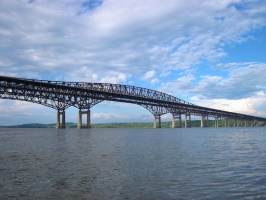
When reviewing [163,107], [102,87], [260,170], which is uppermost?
[102,87]

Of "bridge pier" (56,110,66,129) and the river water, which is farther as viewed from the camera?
"bridge pier" (56,110,66,129)

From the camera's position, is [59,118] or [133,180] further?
[59,118]

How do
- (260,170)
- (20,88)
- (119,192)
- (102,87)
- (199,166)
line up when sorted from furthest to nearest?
(102,87)
(20,88)
(199,166)
(260,170)
(119,192)

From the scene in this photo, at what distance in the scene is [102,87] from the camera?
159 meters

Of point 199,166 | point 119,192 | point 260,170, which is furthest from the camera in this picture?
point 199,166

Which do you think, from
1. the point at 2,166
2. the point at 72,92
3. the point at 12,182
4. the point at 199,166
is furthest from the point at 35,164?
the point at 72,92

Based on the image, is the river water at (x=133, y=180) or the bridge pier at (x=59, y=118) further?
the bridge pier at (x=59, y=118)

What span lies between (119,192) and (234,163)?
11.4m

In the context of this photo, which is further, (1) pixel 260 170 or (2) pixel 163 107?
(2) pixel 163 107

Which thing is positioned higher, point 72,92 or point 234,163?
point 72,92

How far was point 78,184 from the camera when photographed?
13.9 m

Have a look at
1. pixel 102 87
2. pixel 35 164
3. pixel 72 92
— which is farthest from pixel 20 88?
→ pixel 35 164

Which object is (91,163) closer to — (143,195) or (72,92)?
(143,195)

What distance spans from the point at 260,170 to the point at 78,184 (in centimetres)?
1125
